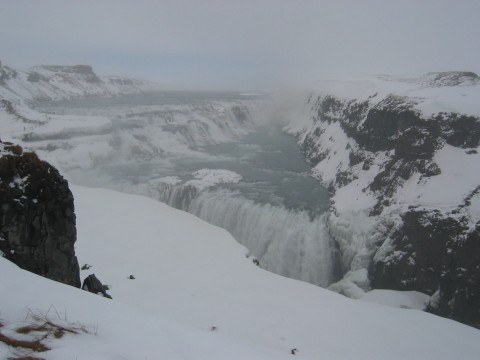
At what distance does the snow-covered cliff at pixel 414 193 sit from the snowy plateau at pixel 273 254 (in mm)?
109

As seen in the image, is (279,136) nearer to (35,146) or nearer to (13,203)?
(35,146)

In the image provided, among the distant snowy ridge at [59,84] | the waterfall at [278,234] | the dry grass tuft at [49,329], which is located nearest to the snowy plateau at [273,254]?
the dry grass tuft at [49,329]

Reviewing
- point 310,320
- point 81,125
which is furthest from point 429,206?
point 81,125

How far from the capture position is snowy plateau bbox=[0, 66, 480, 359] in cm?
513

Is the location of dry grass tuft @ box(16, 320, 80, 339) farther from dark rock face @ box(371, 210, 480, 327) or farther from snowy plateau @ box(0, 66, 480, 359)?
dark rock face @ box(371, 210, 480, 327)

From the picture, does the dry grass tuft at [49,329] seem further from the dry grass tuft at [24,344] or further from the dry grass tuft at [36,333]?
the dry grass tuft at [24,344]

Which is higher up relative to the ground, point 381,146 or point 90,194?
point 381,146

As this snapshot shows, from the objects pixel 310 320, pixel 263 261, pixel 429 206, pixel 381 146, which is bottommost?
pixel 263 261

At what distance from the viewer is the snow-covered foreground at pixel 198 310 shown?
4.79 meters

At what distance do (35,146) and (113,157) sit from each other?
7779 millimetres

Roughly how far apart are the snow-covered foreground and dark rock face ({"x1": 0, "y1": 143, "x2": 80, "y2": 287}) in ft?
6.16

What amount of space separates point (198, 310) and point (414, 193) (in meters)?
17.8

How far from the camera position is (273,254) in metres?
23.9

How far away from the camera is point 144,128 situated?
49281 millimetres
